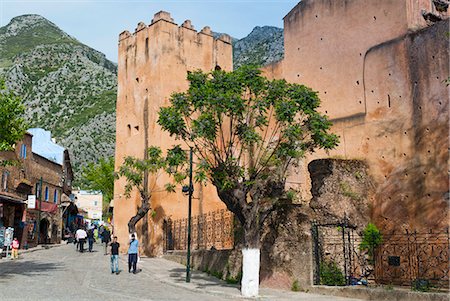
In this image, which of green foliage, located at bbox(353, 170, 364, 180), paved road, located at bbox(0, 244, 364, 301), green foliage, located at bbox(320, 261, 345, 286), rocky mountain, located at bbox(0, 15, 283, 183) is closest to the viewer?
paved road, located at bbox(0, 244, 364, 301)

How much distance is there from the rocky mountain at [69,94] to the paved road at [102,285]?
60.9 metres

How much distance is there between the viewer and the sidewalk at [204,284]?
13539 mm

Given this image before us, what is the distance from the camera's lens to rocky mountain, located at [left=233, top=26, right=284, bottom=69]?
77.1 meters

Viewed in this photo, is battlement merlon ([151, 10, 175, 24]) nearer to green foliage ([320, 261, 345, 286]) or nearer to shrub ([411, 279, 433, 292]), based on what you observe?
green foliage ([320, 261, 345, 286])

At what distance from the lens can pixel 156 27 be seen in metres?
29.8

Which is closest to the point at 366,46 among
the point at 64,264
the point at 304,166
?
the point at 304,166

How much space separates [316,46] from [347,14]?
2.14 m

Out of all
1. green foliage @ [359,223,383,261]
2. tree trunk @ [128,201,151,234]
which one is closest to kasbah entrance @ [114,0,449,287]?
green foliage @ [359,223,383,261]

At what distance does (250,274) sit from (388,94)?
9160mm

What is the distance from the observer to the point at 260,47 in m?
88.0

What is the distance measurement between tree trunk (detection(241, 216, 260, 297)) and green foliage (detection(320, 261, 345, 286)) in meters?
2.27

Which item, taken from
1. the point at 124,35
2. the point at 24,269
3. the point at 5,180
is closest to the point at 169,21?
the point at 124,35

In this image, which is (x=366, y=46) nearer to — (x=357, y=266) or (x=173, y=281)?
(x=357, y=266)

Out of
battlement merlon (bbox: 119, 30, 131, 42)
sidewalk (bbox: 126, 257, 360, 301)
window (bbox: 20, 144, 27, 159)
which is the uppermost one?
battlement merlon (bbox: 119, 30, 131, 42)
